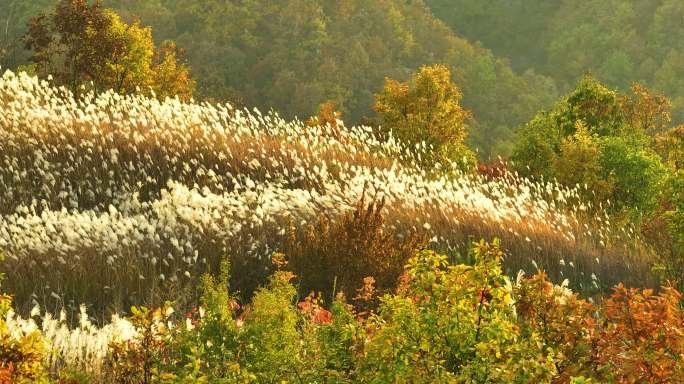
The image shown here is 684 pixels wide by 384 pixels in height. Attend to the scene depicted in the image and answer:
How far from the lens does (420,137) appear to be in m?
20.2

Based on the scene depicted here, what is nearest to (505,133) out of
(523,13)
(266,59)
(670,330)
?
(266,59)

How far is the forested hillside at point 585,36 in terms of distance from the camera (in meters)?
72.5

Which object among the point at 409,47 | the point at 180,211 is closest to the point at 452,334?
the point at 180,211

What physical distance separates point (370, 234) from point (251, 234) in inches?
54.5

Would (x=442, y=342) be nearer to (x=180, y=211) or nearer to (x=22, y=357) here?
(x=22, y=357)

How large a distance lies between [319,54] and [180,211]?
163 ft

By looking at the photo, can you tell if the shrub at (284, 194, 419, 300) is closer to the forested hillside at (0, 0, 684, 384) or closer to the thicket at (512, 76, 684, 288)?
the forested hillside at (0, 0, 684, 384)

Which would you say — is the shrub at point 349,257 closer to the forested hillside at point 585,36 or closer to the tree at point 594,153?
the tree at point 594,153

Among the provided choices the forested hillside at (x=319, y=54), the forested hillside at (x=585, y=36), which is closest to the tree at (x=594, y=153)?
the forested hillside at (x=319, y=54)

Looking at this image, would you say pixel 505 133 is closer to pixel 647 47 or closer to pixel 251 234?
pixel 647 47

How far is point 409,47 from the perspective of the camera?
212 feet

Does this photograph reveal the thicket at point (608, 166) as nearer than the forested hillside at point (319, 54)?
Yes

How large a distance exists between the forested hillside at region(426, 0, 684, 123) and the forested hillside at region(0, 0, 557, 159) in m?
9.36

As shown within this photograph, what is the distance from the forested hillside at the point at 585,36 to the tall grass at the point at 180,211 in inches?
2286
